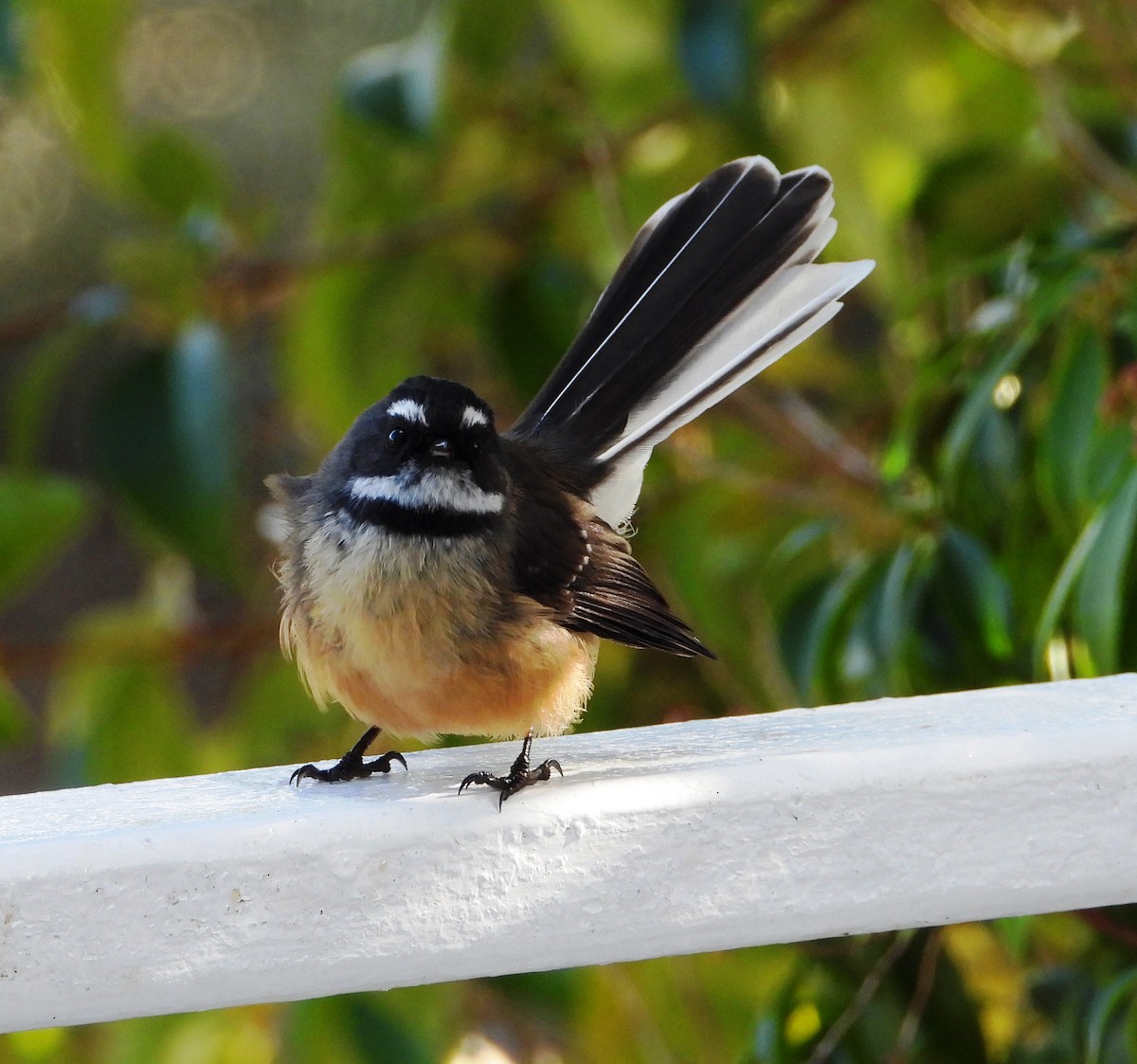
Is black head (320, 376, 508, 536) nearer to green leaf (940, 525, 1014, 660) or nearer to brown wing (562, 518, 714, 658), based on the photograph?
brown wing (562, 518, 714, 658)

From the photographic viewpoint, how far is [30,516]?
2.90 m

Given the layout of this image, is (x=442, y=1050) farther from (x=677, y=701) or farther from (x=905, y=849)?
(x=905, y=849)

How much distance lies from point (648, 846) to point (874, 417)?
218cm

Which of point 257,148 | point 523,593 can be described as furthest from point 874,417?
point 257,148

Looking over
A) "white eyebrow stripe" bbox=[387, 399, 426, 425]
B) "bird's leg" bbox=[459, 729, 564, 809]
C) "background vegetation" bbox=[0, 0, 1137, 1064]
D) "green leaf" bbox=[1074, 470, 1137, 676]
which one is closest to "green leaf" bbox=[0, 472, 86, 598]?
"background vegetation" bbox=[0, 0, 1137, 1064]

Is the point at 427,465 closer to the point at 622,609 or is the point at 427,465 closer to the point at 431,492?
the point at 431,492

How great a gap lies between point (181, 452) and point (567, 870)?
178 cm

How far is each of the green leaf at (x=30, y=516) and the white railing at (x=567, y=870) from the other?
136cm

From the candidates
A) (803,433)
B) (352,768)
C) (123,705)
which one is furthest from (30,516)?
(803,433)

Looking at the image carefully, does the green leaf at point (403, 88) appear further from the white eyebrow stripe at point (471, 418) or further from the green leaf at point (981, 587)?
the green leaf at point (981, 587)

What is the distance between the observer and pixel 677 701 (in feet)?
11.7

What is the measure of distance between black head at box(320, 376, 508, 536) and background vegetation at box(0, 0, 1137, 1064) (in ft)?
1.82

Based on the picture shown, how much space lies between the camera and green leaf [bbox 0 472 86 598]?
290 cm

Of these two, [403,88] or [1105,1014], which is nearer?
[1105,1014]
